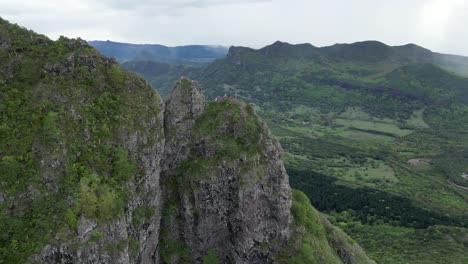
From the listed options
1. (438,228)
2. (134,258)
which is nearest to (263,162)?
(134,258)

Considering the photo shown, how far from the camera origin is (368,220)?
182 meters

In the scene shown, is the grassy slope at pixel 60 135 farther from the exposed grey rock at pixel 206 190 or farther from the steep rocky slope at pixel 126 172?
the exposed grey rock at pixel 206 190

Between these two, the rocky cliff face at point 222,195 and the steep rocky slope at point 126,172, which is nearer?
the steep rocky slope at point 126,172

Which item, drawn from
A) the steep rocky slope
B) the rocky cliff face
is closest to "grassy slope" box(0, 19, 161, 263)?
the steep rocky slope

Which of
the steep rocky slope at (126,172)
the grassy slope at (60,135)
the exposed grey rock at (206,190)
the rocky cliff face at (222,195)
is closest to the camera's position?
the grassy slope at (60,135)

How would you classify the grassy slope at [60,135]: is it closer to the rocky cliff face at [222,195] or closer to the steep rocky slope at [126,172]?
the steep rocky slope at [126,172]

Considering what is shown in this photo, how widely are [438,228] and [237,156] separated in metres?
140

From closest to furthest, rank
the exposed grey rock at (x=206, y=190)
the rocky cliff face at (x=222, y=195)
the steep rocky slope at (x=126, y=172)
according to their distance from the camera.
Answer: the steep rocky slope at (x=126, y=172) < the exposed grey rock at (x=206, y=190) < the rocky cliff face at (x=222, y=195)

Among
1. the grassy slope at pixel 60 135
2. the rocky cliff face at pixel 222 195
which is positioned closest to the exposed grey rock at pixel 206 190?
the rocky cliff face at pixel 222 195

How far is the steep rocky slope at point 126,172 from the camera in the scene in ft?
141

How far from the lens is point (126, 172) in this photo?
50.1 meters

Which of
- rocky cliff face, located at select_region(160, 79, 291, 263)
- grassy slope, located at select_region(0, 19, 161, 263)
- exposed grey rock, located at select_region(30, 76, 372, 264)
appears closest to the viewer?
grassy slope, located at select_region(0, 19, 161, 263)

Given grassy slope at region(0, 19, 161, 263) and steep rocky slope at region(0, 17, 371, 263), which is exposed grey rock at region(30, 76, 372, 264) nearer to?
steep rocky slope at region(0, 17, 371, 263)

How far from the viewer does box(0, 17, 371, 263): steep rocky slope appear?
141 feet
